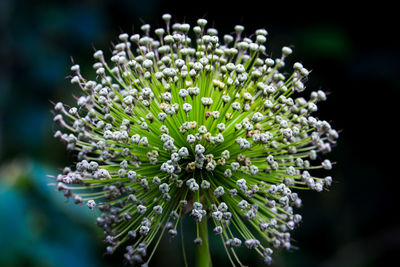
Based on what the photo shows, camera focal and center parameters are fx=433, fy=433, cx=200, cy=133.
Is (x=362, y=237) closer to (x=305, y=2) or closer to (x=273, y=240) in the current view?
(x=305, y=2)

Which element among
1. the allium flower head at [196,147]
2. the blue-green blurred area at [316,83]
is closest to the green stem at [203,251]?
the allium flower head at [196,147]

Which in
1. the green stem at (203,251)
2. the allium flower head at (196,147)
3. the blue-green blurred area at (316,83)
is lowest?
the green stem at (203,251)

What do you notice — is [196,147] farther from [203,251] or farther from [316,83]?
[316,83]

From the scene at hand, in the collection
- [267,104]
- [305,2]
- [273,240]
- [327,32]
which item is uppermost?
[305,2]

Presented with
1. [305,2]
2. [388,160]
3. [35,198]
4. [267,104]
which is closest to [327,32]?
[305,2]

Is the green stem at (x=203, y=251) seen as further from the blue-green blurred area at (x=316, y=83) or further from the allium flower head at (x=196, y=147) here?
the blue-green blurred area at (x=316, y=83)

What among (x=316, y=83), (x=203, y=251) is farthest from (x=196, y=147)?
(x=316, y=83)

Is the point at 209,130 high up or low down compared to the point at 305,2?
down
